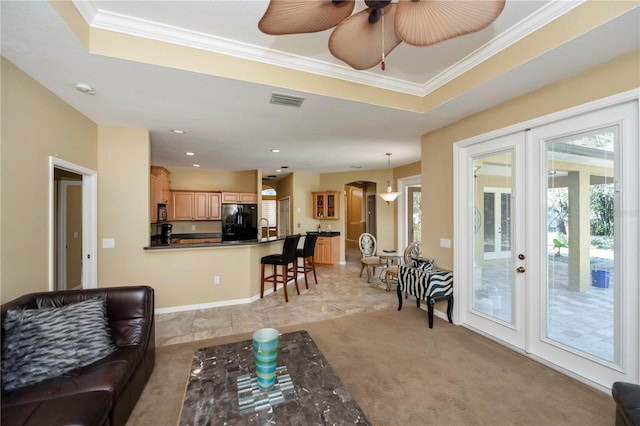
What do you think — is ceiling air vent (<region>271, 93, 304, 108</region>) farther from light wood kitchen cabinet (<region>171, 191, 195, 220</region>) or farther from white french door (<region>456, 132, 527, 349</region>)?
light wood kitchen cabinet (<region>171, 191, 195, 220</region>)

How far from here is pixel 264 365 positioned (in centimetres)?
152

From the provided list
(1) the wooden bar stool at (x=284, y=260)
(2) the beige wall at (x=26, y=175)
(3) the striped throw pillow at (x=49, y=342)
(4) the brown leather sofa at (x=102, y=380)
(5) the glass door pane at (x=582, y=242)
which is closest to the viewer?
(4) the brown leather sofa at (x=102, y=380)

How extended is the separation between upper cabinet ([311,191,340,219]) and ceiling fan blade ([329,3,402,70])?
585 cm

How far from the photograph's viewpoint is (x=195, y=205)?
6773 mm

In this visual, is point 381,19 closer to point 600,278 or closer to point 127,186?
point 600,278

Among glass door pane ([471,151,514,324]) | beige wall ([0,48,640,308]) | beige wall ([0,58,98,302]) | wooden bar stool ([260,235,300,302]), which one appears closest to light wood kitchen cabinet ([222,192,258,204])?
beige wall ([0,48,640,308])

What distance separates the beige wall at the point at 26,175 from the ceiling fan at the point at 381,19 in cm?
218

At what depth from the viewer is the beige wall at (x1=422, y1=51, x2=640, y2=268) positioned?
2033 mm

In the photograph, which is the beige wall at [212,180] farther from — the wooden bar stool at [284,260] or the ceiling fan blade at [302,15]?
the ceiling fan blade at [302,15]

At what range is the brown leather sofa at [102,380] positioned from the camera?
4.38 feet

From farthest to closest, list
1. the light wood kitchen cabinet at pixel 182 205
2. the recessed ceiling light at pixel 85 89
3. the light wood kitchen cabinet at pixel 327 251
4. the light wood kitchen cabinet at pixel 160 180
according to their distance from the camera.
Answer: the light wood kitchen cabinet at pixel 327 251
the light wood kitchen cabinet at pixel 182 205
the light wood kitchen cabinet at pixel 160 180
the recessed ceiling light at pixel 85 89

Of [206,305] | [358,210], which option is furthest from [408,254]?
[358,210]

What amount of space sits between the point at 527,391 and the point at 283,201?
7.44 meters

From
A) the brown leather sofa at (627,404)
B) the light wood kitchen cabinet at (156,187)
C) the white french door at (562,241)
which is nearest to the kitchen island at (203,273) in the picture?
the light wood kitchen cabinet at (156,187)
